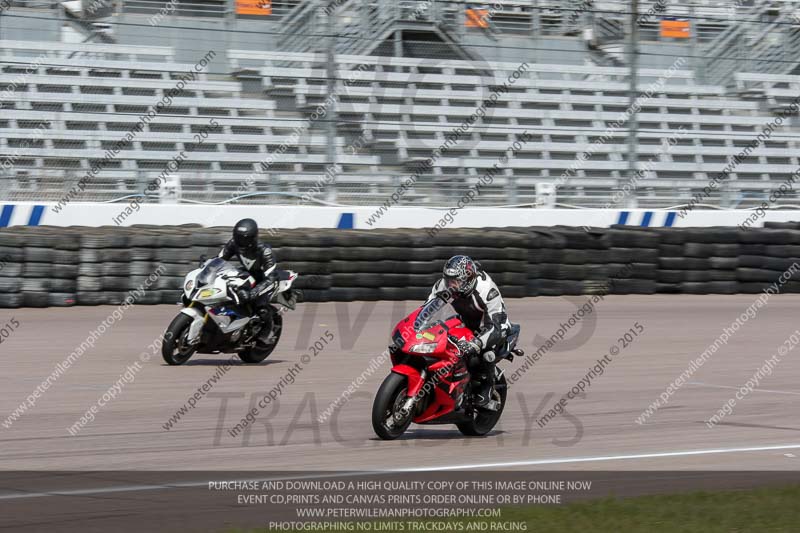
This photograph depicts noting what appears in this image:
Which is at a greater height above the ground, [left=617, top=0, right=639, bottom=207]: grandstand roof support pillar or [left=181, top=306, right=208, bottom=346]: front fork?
[left=181, top=306, right=208, bottom=346]: front fork

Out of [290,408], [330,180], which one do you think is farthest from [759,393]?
[330,180]

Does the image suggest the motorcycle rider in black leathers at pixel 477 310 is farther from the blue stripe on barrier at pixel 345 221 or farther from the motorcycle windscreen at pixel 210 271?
the blue stripe on barrier at pixel 345 221

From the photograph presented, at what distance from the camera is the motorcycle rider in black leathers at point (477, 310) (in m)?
7.72

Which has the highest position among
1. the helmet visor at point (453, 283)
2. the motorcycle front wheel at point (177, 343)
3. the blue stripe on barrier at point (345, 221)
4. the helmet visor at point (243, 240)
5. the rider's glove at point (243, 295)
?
the helmet visor at point (453, 283)

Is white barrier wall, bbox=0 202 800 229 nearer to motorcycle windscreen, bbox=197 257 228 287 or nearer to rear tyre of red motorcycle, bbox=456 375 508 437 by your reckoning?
motorcycle windscreen, bbox=197 257 228 287

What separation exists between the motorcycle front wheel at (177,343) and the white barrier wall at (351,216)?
6.19 metres

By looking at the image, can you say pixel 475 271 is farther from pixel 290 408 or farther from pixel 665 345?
pixel 665 345

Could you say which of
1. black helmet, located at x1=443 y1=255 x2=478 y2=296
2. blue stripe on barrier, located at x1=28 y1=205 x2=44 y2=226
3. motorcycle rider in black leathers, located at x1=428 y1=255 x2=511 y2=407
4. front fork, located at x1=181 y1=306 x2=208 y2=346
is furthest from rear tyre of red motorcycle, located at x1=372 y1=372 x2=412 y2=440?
blue stripe on barrier, located at x1=28 y1=205 x2=44 y2=226

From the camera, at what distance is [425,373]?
24.9ft

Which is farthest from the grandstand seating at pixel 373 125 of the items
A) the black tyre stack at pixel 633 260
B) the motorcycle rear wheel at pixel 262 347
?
the motorcycle rear wheel at pixel 262 347

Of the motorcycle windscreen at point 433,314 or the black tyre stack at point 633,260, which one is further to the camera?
the black tyre stack at point 633,260

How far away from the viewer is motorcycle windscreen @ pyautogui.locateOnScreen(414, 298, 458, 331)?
760cm

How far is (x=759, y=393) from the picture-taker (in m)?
10.6

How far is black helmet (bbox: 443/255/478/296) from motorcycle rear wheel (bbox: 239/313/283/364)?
4.32 meters
